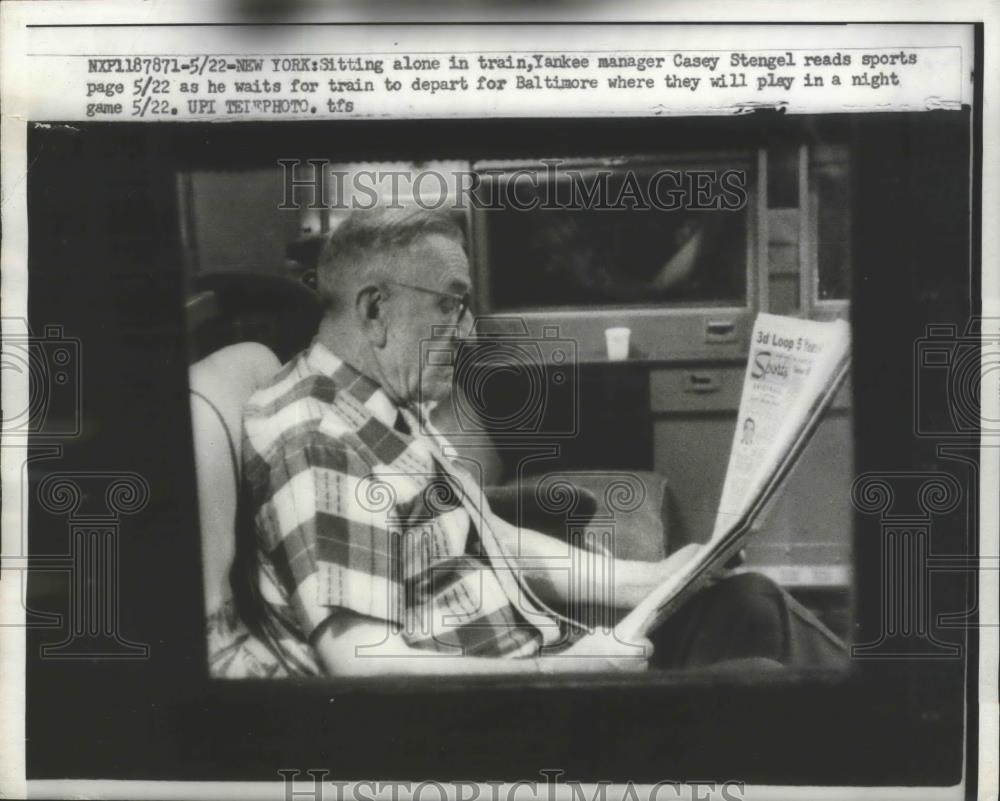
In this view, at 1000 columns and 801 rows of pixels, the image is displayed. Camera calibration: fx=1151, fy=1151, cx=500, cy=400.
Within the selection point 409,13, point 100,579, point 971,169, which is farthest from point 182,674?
point 971,169

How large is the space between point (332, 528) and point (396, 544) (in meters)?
0.19

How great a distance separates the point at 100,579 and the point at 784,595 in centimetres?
203

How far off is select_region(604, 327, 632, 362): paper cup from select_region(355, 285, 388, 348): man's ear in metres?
0.65

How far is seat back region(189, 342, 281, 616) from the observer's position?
11.0ft

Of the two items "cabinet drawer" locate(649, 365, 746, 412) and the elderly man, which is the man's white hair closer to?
the elderly man

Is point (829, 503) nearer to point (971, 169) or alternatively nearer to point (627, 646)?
point (627, 646)

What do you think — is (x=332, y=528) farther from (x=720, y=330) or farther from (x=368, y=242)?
(x=720, y=330)

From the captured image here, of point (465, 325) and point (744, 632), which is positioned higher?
point (465, 325)

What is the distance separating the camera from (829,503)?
3.38 m

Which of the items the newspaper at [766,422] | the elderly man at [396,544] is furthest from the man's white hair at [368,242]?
the newspaper at [766,422]

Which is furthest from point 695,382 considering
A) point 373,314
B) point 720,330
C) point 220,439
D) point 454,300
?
point 220,439

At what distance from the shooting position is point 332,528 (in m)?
3.36
